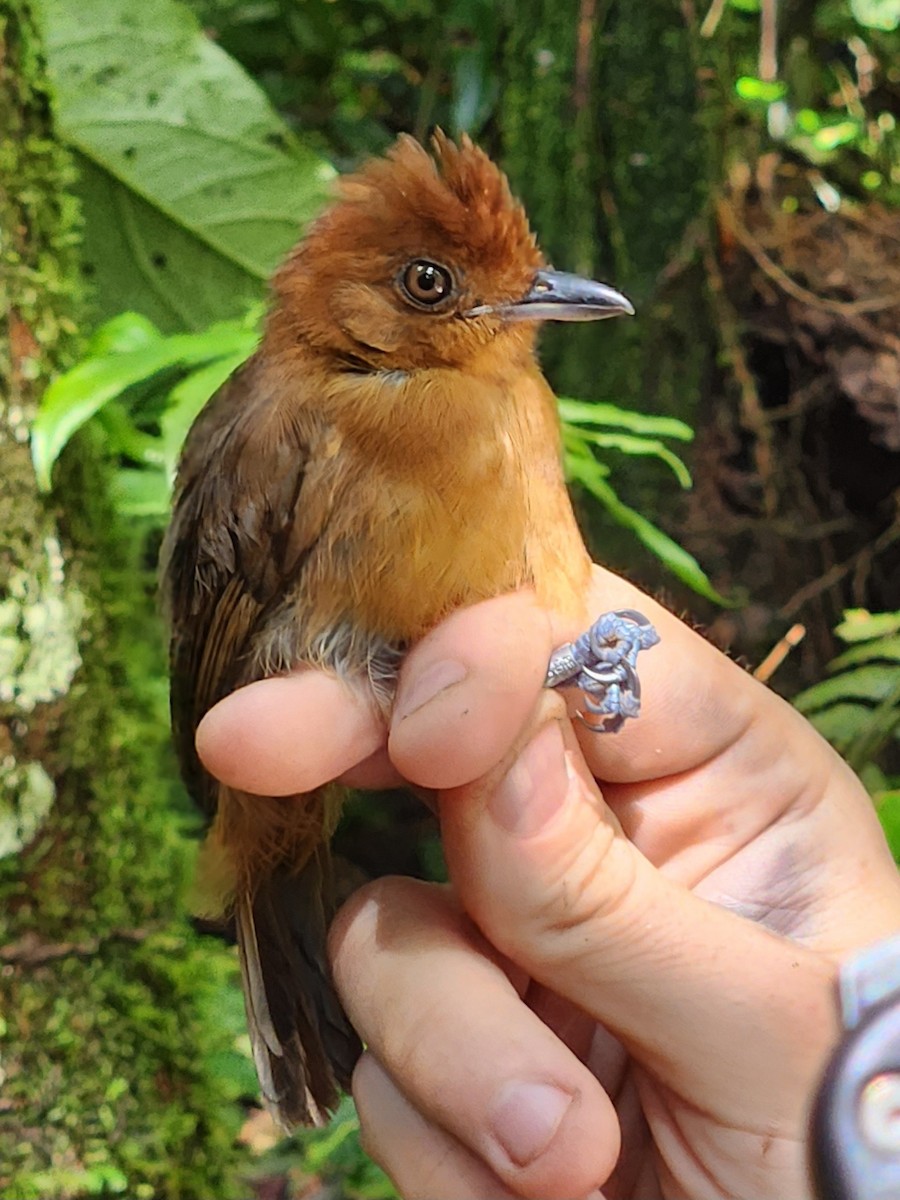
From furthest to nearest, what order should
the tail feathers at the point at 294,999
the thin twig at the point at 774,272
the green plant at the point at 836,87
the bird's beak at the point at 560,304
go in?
the thin twig at the point at 774,272, the green plant at the point at 836,87, the tail feathers at the point at 294,999, the bird's beak at the point at 560,304

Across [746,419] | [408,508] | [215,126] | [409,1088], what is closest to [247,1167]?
[409,1088]

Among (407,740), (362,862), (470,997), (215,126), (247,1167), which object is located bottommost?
(247,1167)

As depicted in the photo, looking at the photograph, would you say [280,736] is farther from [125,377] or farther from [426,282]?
[125,377]

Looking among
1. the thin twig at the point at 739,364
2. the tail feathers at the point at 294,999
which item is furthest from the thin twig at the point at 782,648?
the tail feathers at the point at 294,999

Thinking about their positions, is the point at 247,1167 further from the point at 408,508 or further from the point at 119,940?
the point at 408,508

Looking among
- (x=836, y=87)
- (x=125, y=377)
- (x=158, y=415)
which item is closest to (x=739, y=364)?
(x=836, y=87)

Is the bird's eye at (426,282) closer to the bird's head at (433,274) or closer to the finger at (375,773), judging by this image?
the bird's head at (433,274)

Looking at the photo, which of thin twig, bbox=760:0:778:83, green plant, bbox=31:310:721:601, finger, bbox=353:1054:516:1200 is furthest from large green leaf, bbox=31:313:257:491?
thin twig, bbox=760:0:778:83
